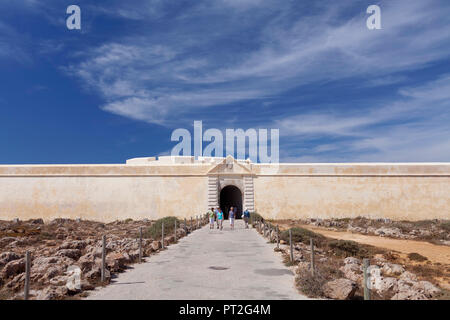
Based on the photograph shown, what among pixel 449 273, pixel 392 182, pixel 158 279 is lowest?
pixel 449 273

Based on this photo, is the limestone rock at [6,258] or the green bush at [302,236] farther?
the green bush at [302,236]

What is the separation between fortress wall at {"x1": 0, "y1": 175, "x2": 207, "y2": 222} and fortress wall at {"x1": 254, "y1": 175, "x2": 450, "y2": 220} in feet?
19.8

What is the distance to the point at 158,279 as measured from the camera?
7727 millimetres

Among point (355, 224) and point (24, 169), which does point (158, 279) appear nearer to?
point (355, 224)

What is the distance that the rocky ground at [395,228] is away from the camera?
21.1 m

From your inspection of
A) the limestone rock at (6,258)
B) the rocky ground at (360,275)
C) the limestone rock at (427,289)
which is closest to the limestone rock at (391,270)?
the rocky ground at (360,275)

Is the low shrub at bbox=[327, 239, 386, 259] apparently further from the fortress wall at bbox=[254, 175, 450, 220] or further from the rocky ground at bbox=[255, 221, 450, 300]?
the fortress wall at bbox=[254, 175, 450, 220]

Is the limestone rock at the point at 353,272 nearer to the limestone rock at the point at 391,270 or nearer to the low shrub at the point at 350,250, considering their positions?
the limestone rock at the point at 391,270

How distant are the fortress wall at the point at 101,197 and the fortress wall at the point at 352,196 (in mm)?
6035

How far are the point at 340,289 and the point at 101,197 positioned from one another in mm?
26822

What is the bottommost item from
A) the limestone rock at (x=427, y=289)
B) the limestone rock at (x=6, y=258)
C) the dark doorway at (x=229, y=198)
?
the limestone rock at (x=427, y=289)
